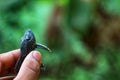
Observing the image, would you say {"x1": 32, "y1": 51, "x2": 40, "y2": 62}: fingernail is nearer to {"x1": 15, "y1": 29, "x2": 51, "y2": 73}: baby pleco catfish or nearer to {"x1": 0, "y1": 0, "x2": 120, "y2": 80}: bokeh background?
{"x1": 15, "y1": 29, "x2": 51, "y2": 73}: baby pleco catfish

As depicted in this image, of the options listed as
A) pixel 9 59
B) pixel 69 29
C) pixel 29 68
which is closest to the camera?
pixel 29 68

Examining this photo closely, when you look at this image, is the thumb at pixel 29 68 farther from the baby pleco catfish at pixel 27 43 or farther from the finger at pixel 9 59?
the finger at pixel 9 59

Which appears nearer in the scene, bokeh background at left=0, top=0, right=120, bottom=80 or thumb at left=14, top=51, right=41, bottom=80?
thumb at left=14, top=51, right=41, bottom=80

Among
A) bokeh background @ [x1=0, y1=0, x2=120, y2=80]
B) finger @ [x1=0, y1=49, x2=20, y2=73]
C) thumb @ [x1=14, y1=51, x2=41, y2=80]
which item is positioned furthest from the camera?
bokeh background @ [x1=0, y1=0, x2=120, y2=80]

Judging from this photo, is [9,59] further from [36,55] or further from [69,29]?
[69,29]

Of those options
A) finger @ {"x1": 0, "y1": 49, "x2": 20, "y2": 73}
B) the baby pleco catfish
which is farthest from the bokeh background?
the baby pleco catfish

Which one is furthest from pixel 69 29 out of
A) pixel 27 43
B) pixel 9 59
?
pixel 27 43

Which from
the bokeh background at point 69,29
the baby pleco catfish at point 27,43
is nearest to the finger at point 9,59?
the baby pleco catfish at point 27,43
